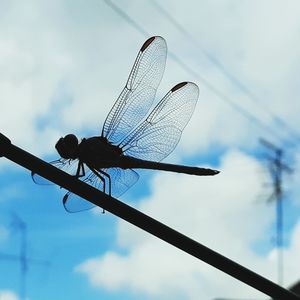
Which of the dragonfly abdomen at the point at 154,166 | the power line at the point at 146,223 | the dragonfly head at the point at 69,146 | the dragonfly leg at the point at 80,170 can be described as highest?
the dragonfly abdomen at the point at 154,166

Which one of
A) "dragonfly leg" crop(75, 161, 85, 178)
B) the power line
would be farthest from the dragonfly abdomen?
the power line

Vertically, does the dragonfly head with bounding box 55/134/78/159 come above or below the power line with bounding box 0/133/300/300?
above

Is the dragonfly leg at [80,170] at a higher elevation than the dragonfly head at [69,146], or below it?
below

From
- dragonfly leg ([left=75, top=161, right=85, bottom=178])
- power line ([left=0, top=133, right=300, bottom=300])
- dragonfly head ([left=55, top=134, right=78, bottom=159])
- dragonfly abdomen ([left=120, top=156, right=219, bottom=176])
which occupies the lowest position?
power line ([left=0, top=133, right=300, bottom=300])

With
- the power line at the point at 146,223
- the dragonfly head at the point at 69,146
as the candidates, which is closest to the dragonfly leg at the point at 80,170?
the dragonfly head at the point at 69,146

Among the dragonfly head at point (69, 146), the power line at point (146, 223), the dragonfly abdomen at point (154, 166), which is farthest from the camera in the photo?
the dragonfly abdomen at point (154, 166)

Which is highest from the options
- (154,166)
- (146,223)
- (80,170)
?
(154,166)

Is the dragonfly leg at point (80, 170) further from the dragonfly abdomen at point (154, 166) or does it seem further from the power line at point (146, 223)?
the power line at point (146, 223)

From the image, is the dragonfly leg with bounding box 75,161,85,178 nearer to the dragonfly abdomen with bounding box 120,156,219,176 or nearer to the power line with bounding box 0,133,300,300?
the dragonfly abdomen with bounding box 120,156,219,176

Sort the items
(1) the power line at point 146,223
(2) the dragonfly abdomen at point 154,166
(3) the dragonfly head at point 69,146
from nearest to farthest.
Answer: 1. (1) the power line at point 146,223
2. (3) the dragonfly head at point 69,146
3. (2) the dragonfly abdomen at point 154,166

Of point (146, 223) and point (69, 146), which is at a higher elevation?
point (69, 146)

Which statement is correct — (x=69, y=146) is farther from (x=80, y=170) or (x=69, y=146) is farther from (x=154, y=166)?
(x=154, y=166)

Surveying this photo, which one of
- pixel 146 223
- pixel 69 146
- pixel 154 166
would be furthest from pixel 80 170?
pixel 146 223
